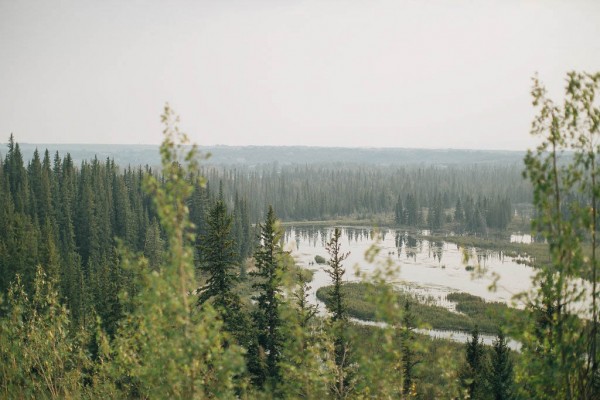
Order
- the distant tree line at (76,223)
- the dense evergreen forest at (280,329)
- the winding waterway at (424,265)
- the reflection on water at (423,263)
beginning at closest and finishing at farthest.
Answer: the dense evergreen forest at (280,329), the distant tree line at (76,223), the winding waterway at (424,265), the reflection on water at (423,263)

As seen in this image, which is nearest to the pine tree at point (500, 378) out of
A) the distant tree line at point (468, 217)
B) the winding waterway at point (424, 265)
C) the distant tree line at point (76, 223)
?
the winding waterway at point (424, 265)

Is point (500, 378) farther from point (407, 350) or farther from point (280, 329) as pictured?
point (280, 329)

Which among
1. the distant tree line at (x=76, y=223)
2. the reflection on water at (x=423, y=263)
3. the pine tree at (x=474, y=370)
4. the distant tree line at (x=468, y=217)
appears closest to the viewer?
the pine tree at (x=474, y=370)

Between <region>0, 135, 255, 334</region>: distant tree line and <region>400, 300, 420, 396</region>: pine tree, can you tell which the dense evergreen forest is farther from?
<region>0, 135, 255, 334</region>: distant tree line

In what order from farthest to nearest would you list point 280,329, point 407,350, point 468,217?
point 468,217 → point 407,350 → point 280,329

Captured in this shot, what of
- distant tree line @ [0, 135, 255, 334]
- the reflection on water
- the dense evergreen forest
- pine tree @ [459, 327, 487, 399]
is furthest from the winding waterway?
the dense evergreen forest

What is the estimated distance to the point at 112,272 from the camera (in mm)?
38375

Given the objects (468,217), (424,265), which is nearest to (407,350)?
(424,265)

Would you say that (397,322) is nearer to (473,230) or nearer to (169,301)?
(169,301)

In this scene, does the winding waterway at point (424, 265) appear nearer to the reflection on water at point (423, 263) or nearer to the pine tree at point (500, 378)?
the reflection on water at point (423, 263)

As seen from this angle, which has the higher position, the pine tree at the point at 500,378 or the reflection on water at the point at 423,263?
the pine tree at the point at 500,378

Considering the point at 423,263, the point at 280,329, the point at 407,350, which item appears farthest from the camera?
the point at 423,263

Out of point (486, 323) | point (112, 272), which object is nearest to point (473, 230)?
point (486, 323)

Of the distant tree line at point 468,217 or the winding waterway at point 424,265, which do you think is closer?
the winding waterway at point 424,265
